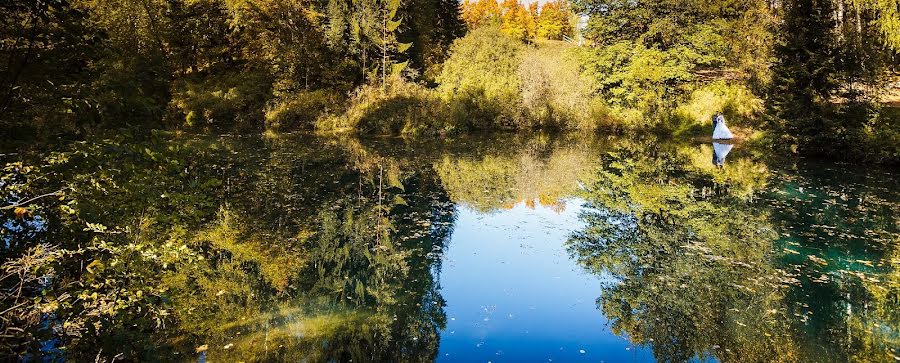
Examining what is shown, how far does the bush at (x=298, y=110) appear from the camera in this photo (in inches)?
1262

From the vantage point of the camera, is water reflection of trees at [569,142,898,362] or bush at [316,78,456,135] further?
bush at [316,78,456,135]

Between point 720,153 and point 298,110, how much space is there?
2415cm

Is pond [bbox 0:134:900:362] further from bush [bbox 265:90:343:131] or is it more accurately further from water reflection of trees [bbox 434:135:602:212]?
bush [bbox 265:90:343:131]

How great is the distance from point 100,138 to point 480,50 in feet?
104

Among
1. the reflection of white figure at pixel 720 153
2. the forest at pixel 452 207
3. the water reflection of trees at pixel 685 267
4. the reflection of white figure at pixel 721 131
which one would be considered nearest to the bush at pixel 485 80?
the forest at pixel 452 207

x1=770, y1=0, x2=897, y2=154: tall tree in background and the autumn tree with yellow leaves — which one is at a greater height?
the autumn tree with yellow leaves

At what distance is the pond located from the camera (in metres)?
4.33

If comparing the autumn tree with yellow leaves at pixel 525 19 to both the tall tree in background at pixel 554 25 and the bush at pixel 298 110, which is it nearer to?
the tall tree in background at pixel 554 25

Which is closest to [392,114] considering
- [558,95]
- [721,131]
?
[558,95]

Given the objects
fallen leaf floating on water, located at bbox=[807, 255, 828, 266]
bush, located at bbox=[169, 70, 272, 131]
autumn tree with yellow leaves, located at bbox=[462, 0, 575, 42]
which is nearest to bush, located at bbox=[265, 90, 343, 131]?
bush, located at bbox=[169, 70, 272, 131]

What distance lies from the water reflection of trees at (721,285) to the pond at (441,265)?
4 centimetres

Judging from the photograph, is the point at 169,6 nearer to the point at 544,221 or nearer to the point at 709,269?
the point at 544,221

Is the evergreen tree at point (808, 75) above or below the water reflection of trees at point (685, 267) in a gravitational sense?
above

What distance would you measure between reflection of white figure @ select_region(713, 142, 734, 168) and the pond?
364cm
